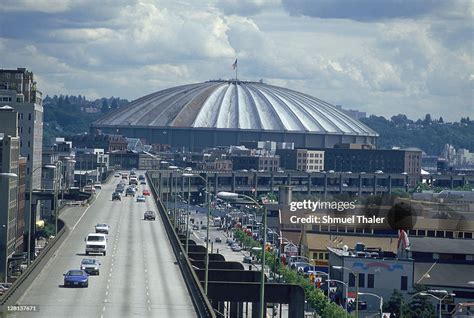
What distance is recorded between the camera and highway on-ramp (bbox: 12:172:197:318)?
41375 mm

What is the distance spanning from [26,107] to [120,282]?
239 ft

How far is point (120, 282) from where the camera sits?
50875 millimetres

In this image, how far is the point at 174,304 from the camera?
44.1 metres

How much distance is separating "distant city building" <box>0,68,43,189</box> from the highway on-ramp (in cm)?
3258

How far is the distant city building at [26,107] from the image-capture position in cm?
12069

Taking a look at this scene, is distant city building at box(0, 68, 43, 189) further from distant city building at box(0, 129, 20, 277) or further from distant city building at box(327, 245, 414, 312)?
distant city building at box(327, 245, 414, 312)

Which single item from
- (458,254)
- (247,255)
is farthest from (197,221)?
(458,254)

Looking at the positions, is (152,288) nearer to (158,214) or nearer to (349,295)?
(349,295)

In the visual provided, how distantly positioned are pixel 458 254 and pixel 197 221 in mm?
71318

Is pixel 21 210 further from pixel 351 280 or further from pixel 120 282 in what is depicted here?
pixel 120 282

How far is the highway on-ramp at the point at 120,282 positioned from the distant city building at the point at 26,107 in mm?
32582

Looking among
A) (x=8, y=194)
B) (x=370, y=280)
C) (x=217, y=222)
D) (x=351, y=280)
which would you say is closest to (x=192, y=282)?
(x=351, y=280)

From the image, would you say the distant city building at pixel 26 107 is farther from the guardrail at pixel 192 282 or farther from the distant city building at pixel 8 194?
the guardrail at pixel 192 282

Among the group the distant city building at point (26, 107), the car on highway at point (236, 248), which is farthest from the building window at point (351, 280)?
the distant city building at point (26, 107)
